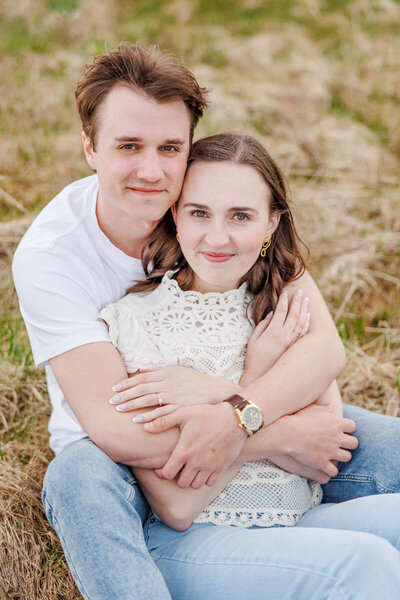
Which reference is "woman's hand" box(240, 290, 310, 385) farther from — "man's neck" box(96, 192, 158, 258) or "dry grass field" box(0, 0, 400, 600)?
"dry grass field" box(0, 0, 400, 600)

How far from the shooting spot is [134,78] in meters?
2.18

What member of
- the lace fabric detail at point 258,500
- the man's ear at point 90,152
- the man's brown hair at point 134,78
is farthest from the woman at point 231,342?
the man's ear at point 90,152

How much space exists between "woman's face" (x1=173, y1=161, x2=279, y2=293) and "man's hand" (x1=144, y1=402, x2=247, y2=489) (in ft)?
1.65

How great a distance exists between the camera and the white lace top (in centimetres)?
219

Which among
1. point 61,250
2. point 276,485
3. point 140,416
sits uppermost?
point 61,250

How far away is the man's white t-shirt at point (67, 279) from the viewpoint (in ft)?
7.11

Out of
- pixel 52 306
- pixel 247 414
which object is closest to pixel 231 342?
pixel 247 414

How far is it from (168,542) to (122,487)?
0.25 m

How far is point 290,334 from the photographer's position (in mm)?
2391

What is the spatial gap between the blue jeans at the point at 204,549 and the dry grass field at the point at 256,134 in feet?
1.83

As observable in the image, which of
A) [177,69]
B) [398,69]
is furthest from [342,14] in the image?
[177,69]

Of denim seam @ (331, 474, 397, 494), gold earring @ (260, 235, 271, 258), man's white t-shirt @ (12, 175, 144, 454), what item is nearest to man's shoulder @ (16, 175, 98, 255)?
man's white t-shirt @ (12, 175, 144, 454)

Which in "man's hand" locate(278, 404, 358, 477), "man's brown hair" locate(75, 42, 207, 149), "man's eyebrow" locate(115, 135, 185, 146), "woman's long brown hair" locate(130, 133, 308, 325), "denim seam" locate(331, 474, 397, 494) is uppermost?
"man's brown hair" locate(75, 42, 207, 149)

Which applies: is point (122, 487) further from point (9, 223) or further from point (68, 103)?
point (68, 103)
